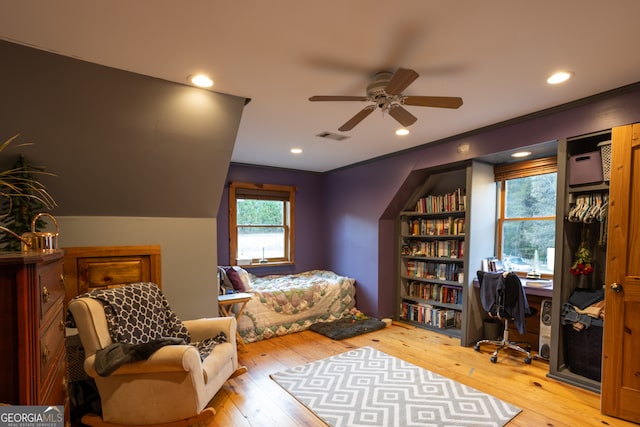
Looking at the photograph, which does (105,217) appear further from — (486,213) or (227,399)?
(486,213)

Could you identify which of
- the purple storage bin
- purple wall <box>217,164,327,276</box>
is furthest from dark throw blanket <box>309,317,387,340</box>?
the purple storage bin

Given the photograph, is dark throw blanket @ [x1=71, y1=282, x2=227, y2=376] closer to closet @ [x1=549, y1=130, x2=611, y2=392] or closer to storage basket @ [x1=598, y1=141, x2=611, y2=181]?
closet @ [x1=549, y1=130, x2=611, y2=392]

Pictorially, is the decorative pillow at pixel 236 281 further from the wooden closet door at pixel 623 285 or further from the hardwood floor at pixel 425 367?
the wooden closet door at pixel 623 285

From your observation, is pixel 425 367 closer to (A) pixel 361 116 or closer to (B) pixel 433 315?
(B) pixel 433 315

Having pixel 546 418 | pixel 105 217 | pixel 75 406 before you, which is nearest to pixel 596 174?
pixel 546 418

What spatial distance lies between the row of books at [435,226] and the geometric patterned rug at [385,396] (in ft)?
5.78

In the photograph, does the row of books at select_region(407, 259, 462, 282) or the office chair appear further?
the row of books at select_region(407, 259, 462, 282)

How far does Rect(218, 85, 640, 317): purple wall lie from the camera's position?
2.54 metres

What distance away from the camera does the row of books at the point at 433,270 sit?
398cm

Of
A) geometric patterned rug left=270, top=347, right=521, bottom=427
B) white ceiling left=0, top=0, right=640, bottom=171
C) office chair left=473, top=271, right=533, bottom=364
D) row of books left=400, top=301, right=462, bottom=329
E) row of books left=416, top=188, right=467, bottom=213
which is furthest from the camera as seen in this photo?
row of books left=400, top=301, right=462, bottom=329

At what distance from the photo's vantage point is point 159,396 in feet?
6.32

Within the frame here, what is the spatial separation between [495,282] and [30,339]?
345cm

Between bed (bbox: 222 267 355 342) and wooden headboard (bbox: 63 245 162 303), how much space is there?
1.15 meters

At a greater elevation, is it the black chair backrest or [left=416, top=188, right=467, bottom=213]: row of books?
[left=416, top=188, right=467, bottom=213]: row of books
